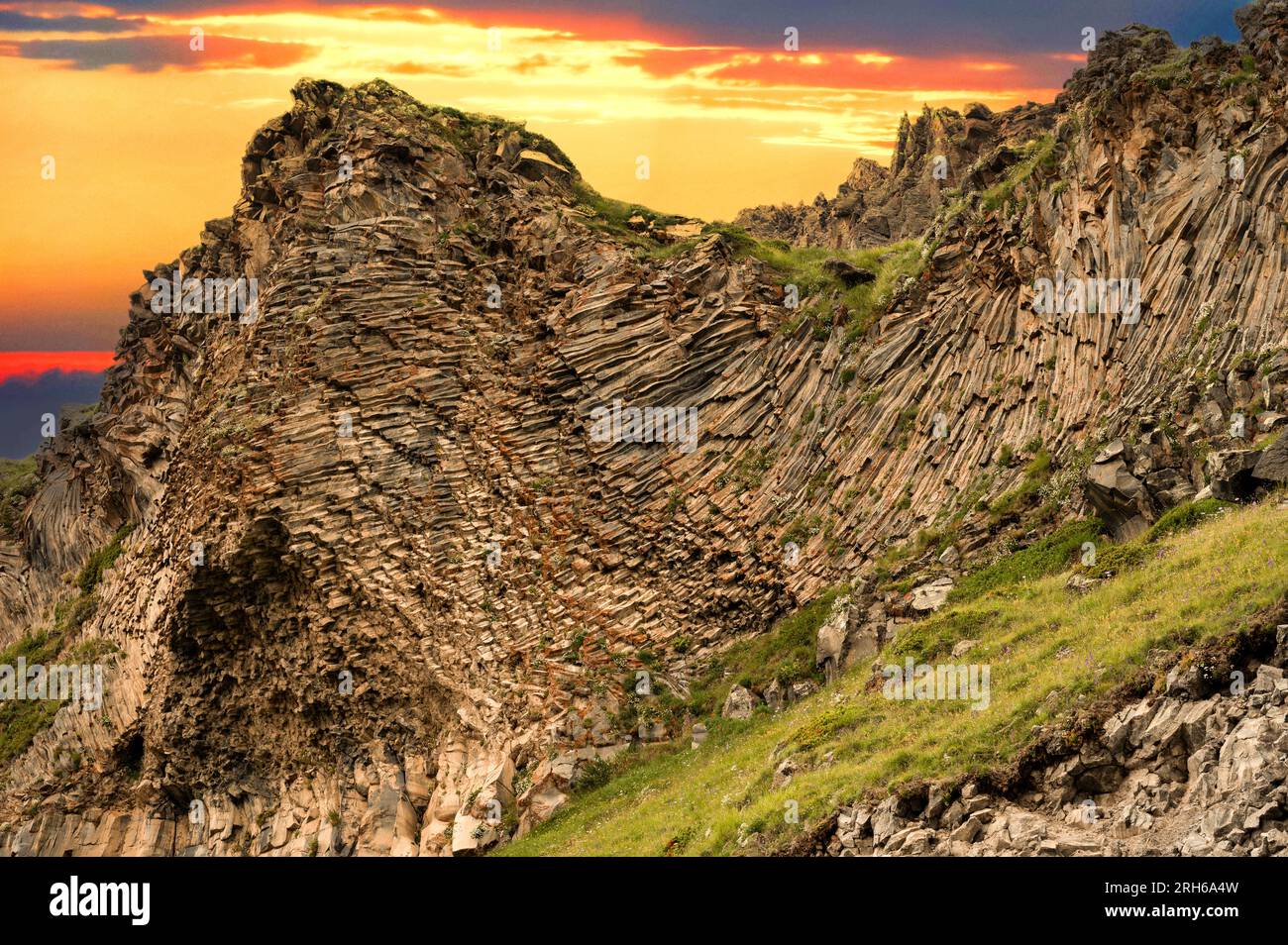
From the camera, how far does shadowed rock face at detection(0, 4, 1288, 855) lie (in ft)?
113

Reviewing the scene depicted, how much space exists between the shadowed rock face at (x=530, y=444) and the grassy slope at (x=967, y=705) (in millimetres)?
3883

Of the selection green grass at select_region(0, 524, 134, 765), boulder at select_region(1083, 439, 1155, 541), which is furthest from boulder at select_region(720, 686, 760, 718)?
green grass at select_region(0, 524, 134, 765)

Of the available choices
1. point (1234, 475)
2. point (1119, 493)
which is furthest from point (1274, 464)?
point (1119, 493)

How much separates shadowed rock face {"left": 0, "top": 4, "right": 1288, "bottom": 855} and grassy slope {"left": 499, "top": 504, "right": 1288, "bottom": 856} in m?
3.88

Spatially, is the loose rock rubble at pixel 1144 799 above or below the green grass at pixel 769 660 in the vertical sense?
above

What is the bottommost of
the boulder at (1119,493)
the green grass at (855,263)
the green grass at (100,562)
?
the green grass at (100,562)

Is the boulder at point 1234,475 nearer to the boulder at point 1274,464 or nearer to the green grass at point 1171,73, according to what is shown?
the boulder at point 1274,464

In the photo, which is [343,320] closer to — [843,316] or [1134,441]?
[843,316]

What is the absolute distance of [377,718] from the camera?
44.7 m

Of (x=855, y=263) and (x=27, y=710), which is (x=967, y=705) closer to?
(x=855, y=263)

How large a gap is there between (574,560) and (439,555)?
5.17 meters

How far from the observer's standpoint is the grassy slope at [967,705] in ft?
71.2

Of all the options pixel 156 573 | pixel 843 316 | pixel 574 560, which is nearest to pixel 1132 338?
pixel 843 316

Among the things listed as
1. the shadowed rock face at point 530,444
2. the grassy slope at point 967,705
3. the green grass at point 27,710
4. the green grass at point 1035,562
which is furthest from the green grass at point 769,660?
the green grass at point 27,710
